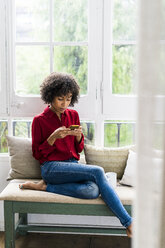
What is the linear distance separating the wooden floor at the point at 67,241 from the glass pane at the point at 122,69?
1320 millimetres

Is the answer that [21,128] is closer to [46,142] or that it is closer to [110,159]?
[46,142]

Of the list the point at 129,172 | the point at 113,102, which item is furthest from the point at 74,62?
the point at 129,172

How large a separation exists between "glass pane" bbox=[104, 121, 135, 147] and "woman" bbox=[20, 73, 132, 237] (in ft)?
1.29

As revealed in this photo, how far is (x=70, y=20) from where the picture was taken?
271cm

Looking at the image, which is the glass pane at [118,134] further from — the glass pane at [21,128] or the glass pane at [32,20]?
the glass pane at [32,20]

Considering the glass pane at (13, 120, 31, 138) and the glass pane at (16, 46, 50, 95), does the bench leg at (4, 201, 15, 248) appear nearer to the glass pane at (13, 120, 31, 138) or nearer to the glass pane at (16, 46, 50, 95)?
the glass pane at (13, 120, 31, 138)

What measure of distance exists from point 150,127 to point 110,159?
2030mm

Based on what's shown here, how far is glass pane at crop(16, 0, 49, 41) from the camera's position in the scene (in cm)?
271

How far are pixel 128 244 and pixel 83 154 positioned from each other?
879 mm

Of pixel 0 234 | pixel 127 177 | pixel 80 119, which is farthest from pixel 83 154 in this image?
pixel 0 234

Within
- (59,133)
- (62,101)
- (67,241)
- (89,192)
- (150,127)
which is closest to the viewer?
(150,127)

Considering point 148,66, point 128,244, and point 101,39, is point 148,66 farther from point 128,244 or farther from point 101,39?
point 128,244

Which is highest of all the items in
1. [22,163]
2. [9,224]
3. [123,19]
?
[123,19]

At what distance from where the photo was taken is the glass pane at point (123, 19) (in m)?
2.65
